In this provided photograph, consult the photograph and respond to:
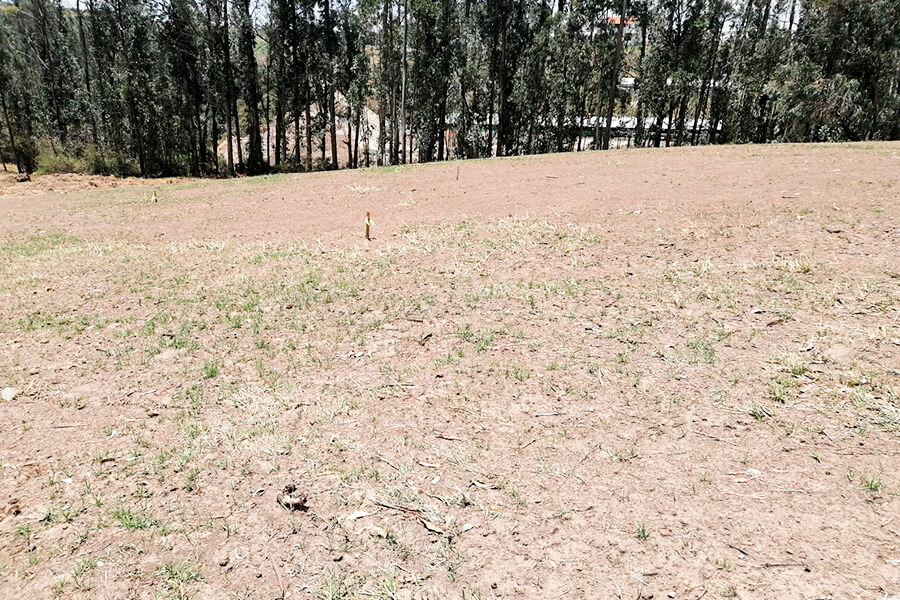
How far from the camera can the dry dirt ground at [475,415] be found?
8.85ft

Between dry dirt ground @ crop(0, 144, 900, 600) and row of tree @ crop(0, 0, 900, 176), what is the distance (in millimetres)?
22239

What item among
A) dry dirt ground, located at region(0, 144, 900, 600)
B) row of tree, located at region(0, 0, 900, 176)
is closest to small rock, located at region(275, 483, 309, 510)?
dry dirt ground, located at region(0, 144, 900, 600)

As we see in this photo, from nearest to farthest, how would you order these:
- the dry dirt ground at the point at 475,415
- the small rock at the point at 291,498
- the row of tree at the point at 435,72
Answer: the dry dirt ground at the point at 475,415
the small rock at the point at 291,498
the row of tree at the point at 435,72

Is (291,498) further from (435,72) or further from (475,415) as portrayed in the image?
(435,72)

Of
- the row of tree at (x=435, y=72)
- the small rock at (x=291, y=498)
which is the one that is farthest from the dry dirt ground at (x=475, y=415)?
the row of tree at (x=435, y=72)

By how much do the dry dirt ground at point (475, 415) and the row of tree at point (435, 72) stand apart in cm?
2224

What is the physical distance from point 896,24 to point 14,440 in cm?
3248

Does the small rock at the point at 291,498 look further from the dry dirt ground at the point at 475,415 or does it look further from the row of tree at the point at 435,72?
the row of tree at the point at 435,72

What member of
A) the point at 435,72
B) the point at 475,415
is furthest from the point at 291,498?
the point at 435,72

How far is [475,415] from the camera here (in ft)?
13.2

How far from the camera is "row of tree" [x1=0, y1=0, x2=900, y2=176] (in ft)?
89.2

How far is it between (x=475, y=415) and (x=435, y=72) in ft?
109

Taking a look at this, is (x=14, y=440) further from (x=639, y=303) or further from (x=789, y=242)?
(x=789, y=242)

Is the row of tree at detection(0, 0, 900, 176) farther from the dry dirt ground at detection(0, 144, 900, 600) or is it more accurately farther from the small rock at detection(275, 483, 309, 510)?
the small rock at detection(275, 483, 309, 510)
